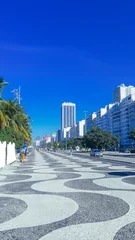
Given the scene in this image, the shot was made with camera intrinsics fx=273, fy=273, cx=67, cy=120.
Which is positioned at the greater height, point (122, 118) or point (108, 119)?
point (108, 119)

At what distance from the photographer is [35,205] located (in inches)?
333

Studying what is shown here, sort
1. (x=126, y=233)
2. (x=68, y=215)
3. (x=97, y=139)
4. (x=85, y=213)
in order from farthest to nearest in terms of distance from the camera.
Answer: (x=97, y=139) < (x=85, y=213) < (x=68, y=215) < (x=126, y=233)

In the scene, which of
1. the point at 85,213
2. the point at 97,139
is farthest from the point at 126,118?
the point at 85,213

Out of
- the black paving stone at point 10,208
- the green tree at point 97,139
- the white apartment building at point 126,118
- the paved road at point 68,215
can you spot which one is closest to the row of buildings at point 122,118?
the white apartment building at point 126,118

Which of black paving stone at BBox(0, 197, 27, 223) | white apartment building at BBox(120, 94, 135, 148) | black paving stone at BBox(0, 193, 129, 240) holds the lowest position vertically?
black paving stone at BBox(0, 197, 27, 223)

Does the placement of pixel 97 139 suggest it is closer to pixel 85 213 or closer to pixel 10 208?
pixel 10 208

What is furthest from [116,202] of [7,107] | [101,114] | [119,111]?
[101,114]

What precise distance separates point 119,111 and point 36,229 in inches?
6452

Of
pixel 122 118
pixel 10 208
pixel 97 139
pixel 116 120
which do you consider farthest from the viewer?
pixel 116 120

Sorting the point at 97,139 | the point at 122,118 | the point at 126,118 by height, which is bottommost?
the point at 97,139

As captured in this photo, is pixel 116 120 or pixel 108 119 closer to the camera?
pixel 116 120

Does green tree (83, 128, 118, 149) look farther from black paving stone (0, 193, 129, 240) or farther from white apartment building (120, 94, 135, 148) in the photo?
black paving stone (0, 193, 129, 240)

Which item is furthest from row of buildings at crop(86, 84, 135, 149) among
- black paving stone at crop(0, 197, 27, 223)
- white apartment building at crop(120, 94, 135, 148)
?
black paving stone at crop(0, 197, 27, 223)

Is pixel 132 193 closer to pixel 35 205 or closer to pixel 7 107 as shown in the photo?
pixel 35 205
